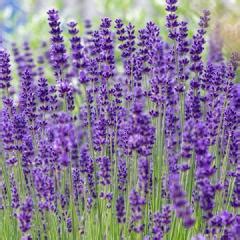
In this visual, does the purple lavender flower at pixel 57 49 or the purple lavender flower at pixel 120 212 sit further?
the purple lavender flower at pixel 57 49

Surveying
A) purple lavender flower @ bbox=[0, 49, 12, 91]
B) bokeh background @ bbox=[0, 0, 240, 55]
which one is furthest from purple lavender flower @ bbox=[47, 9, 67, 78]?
bokeh background @ bbox=[0, 0, 240, 55]

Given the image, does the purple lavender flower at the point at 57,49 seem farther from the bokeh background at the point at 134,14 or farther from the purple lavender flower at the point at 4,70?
the bokeh background at the point at 134,14

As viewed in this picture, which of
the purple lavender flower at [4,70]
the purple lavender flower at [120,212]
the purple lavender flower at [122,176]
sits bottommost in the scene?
the purple lavender flower at [120,212]

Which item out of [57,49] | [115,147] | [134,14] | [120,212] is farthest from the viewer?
[134,14]

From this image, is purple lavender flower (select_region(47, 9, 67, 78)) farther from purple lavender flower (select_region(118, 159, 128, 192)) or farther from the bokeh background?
the bokeh background

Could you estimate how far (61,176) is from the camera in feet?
13.9

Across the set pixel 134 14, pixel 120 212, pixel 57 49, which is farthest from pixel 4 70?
pixel 134 14

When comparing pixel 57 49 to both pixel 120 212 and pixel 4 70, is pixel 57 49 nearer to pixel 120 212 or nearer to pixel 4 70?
pixel 4 70

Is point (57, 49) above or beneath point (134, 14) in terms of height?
beneath

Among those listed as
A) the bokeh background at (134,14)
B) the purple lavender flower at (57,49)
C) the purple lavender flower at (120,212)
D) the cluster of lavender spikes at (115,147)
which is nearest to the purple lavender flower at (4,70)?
the cluster of lavender spikes at (115,147)

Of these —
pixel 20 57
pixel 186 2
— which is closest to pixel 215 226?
pixel 20 57

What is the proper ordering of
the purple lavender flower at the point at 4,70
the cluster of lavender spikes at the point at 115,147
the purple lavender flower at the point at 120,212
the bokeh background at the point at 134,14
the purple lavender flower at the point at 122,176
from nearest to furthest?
the purple lavender flower at the point at 120,212
the cluster of lavender spikes at the point at 115,147
the purple lavender flower at the point at 4,70
the purple lavender flower at the point at 122,176
the bokeh background at the point at 134,14

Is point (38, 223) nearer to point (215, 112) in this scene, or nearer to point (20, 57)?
point (215, 112)

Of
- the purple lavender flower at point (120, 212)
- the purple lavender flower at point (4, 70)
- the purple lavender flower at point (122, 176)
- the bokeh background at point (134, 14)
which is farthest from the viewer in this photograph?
the bokeh background at point (134, 14)
